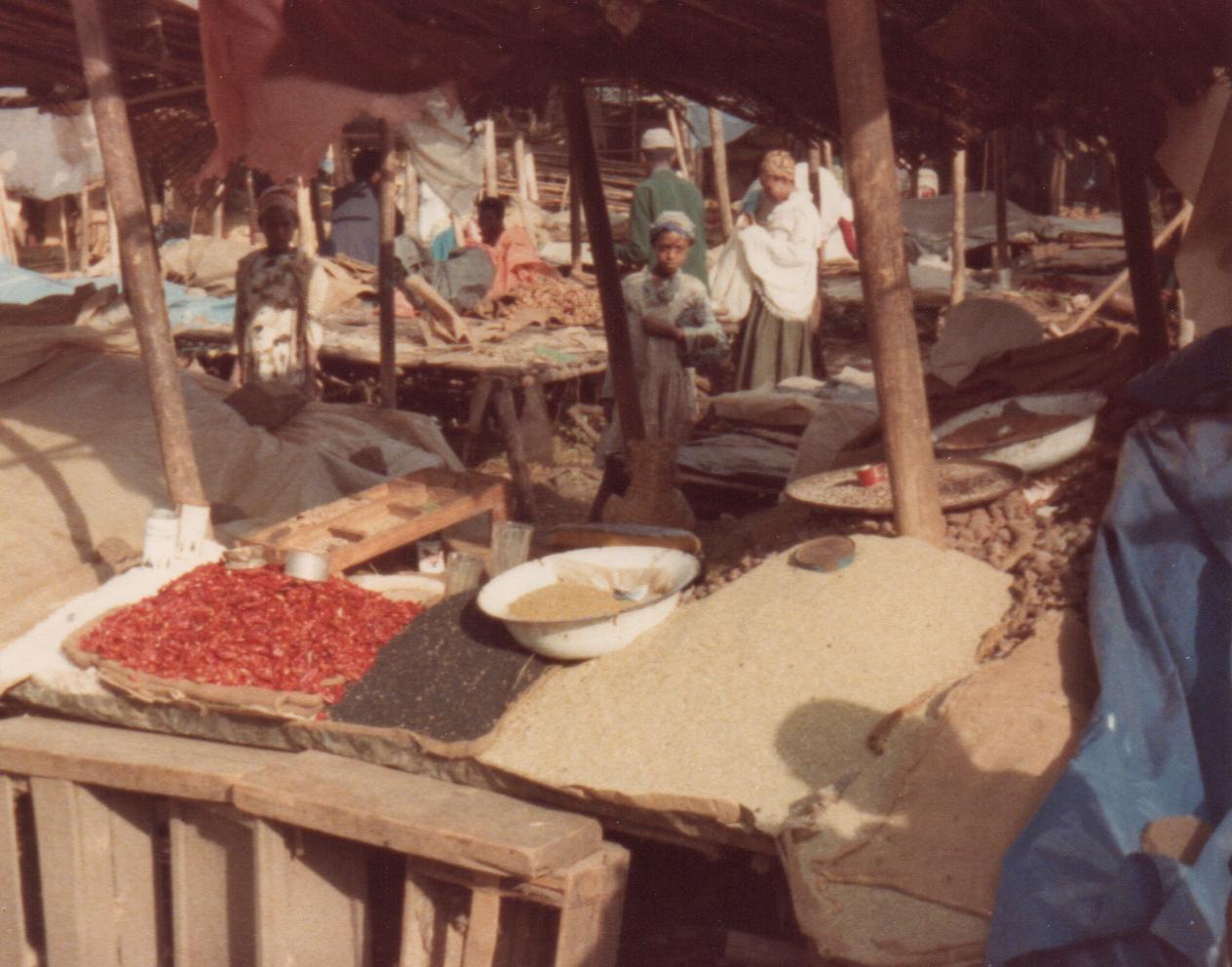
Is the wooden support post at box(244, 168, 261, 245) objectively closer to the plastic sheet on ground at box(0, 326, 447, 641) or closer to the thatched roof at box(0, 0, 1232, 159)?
the plastic sheet on ground at box(0, 326, 447, 641)

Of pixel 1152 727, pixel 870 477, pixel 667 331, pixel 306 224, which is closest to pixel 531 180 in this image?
pixel 306 224

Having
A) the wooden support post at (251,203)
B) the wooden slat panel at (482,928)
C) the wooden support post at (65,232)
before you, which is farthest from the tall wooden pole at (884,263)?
the wooden support post at (65,232)

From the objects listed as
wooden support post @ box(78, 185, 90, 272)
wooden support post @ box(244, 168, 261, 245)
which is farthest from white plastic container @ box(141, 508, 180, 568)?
wooden support post @ box(78, 185, 90, 272)

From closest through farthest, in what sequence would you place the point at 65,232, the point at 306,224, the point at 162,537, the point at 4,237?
the point at 162,537 → the point at 306,224 → the point at 4,237 → the point at 65,232

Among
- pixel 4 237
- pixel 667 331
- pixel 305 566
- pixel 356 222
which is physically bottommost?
pixel 305 566

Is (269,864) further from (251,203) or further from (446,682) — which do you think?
(251,203)

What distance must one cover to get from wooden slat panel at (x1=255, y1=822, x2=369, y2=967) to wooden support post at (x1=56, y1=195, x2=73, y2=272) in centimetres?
1407

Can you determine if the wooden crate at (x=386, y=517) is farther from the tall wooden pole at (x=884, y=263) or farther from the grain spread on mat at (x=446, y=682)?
the tall wooden pole at (x=884, y=263)

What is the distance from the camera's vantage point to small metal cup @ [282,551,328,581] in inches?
175

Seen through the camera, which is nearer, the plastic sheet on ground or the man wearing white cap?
the plastic sheet on ground

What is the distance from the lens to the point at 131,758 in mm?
3795

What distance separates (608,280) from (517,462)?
0.92 metres

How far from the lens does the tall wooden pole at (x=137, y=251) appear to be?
429 centimetres

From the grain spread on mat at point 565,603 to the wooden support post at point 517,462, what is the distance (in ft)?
6.48
